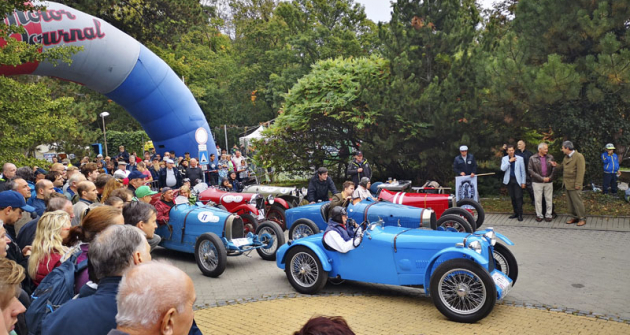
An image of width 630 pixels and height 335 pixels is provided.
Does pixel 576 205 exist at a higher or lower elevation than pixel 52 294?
lower

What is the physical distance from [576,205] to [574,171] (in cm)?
78

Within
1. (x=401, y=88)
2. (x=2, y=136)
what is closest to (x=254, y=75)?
(x=401, y=88)

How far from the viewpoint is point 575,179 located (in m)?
11.5

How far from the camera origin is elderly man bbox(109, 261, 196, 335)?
2.14 m

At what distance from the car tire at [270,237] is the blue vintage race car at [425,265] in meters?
1.56

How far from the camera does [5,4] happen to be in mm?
9289

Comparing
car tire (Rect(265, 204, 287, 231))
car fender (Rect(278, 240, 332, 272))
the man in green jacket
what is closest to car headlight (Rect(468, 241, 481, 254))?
car fender (Rect(278, 240, 332, 272))

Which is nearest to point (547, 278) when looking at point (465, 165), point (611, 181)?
point (465, 165)

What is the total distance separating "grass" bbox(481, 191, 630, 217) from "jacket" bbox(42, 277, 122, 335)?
12.2 m

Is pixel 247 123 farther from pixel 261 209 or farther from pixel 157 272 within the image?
pixel 157 272

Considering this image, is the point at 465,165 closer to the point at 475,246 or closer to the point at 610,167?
the point at 610,167

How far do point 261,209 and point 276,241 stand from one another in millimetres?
1876

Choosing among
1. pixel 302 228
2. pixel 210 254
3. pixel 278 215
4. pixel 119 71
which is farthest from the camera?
pixel 119 71

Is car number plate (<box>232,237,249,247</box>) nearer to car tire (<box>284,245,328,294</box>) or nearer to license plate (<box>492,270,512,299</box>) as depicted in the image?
car tire (<box>284,245,328,294</box>)
